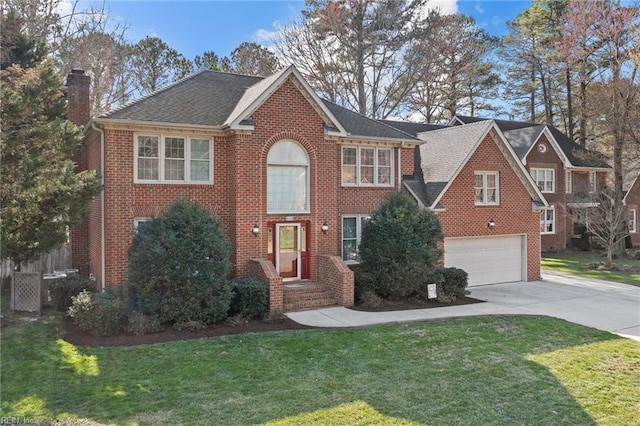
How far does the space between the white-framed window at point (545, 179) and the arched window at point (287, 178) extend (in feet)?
69.1

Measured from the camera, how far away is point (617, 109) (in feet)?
88.1

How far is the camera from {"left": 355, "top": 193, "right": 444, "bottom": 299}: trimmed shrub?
46.6 feet

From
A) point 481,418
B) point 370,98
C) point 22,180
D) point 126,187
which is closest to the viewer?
point 481,418

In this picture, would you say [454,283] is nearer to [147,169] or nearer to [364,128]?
[364,128]

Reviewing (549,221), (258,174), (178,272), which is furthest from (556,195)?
(178,272)

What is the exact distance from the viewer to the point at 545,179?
1203 inches

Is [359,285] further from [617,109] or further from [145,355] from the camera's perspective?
[617,109]

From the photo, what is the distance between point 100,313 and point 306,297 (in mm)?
5763

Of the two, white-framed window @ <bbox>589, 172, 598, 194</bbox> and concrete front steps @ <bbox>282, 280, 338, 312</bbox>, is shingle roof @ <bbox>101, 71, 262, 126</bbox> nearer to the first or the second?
concrete front steps @ <bbox>282, 280, 338, 312</bbox>

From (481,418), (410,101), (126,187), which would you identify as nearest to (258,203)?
(126,187)

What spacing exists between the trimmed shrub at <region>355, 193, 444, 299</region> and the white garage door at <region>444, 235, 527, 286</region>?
3.05 m

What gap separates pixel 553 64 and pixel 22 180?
119 feet

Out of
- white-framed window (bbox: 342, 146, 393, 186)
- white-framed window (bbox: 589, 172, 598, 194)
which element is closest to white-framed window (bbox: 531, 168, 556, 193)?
white-framed window (bbox: 589, 172, 598, 194)

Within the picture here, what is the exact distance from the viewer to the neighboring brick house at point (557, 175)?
29.8 m
